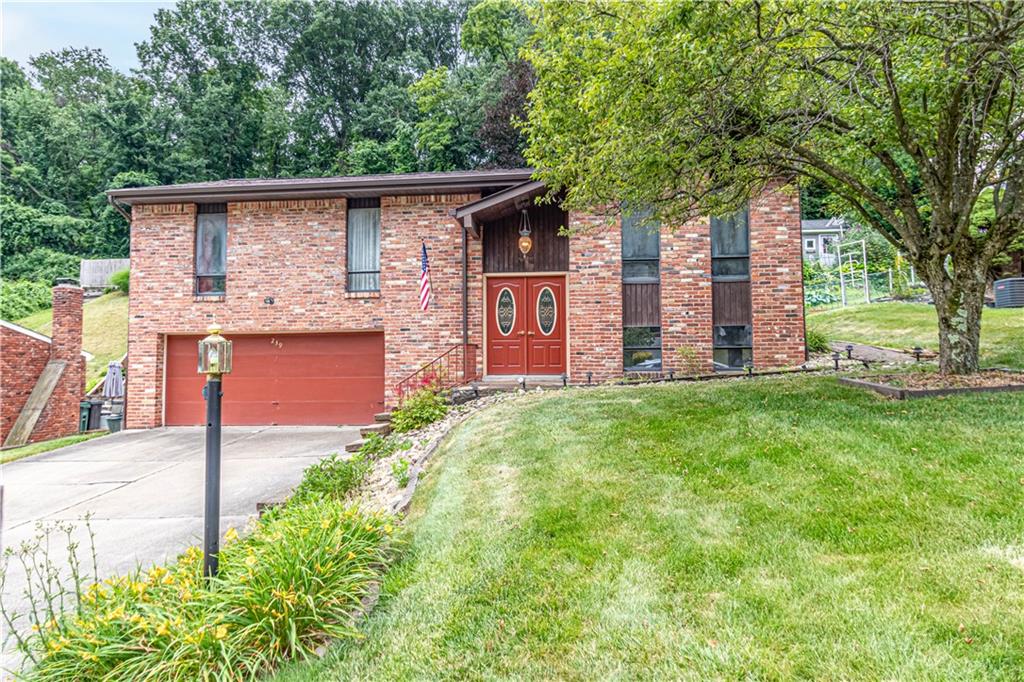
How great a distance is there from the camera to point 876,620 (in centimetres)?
204

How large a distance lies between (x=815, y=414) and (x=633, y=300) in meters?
5.43

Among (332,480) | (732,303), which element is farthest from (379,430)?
(732,303)

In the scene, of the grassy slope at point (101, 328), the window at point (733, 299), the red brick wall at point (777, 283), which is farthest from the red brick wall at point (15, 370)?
the red brick wall at point (777, 283)

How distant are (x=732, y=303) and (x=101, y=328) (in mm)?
22075

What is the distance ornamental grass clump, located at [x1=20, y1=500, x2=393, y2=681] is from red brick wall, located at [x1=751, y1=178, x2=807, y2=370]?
882 centimetres

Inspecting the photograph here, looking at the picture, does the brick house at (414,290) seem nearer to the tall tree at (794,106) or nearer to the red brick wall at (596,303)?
the red brick wall at (596,303)

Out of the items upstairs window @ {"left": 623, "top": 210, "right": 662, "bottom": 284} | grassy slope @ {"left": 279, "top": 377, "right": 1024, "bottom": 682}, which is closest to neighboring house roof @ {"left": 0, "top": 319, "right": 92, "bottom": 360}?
grassy slope @ {"left": 279, "top": 377, "right": 1024, "bottom": 682}

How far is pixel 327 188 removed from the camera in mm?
10359

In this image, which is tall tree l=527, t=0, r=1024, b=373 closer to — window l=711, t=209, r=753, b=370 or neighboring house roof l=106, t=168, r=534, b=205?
window l=711, t=209, r=753, b=370

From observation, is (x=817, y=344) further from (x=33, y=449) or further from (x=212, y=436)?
(x=33, y=449)

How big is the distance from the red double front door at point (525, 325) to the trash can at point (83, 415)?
9.95 m

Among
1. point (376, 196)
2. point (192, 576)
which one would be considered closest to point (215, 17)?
point (376, 196)

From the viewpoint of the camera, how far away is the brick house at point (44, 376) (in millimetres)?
10906

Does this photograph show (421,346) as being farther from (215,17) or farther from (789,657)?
(215,17)
